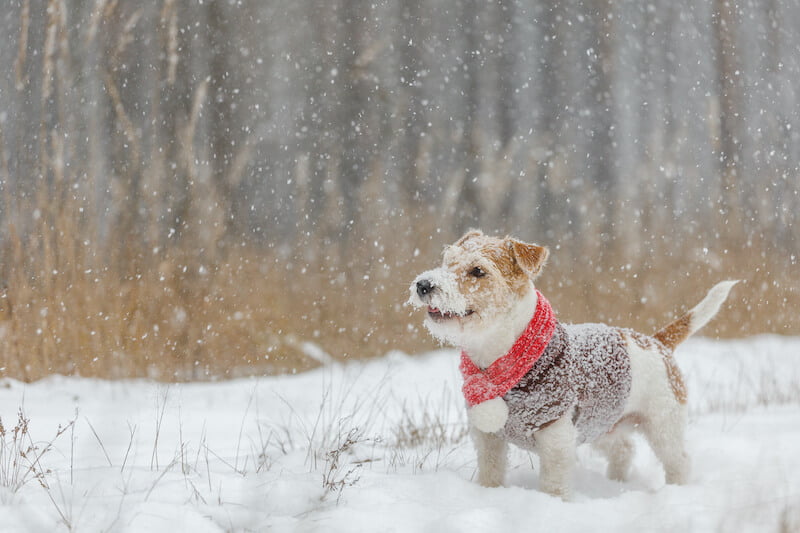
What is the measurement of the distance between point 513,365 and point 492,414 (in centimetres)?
21

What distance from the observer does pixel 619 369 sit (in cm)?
268

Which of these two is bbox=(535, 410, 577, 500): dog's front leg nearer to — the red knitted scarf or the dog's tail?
the red knitted scarf

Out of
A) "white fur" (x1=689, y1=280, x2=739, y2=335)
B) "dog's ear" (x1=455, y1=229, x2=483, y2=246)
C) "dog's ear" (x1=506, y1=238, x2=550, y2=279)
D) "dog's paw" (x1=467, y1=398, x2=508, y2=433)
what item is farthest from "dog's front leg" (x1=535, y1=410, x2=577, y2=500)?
"white fur" (x1=689, y1=280, x2=739, y2=335)

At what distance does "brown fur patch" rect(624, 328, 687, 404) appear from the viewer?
283 centimetres

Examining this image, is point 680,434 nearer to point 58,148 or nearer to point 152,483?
point 152,483

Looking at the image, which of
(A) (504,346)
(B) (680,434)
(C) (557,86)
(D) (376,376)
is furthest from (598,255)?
(A) (504,346)

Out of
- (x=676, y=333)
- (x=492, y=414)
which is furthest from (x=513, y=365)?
(x=676, y=333)

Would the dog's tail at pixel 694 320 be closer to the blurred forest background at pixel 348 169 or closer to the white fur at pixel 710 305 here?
the white fur at pixel 710 305

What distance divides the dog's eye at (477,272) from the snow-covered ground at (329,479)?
33.0 inches

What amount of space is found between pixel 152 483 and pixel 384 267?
3930 mm

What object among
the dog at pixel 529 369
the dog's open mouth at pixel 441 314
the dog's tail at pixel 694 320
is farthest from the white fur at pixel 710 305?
the dog's open mouth at pixel 441 314

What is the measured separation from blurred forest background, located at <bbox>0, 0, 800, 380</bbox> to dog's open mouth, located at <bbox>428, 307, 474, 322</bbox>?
3.55 m

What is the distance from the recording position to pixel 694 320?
306cm

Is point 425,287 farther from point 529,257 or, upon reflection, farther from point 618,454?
point 618,454
